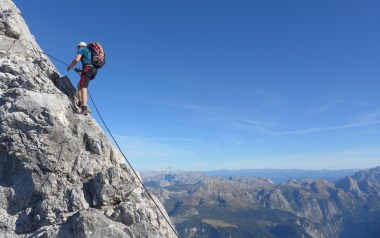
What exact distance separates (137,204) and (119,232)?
2.16 m

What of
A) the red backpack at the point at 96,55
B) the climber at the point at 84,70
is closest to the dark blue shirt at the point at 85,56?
the climber at the point at 84,70

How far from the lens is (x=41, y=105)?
16.5 metres

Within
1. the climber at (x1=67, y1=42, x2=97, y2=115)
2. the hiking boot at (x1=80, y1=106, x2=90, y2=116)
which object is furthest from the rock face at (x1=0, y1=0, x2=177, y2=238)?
the climber at (x1=67, y1=42, x2=97, y2=115)

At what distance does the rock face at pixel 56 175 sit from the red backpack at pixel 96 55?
2991mm

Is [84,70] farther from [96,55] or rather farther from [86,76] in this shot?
[96,55]

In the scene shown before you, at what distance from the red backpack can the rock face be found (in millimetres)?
2991

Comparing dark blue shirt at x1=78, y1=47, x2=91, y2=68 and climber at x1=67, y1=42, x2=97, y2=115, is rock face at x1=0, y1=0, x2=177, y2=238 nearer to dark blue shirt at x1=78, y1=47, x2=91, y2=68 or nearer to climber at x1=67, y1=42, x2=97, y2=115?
climber at x1=67, y1=42, x2=97, y2=115

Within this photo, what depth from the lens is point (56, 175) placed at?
617 inches

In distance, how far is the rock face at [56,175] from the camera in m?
14.4

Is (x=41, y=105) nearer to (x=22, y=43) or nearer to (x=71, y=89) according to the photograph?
(x=71, y=89)

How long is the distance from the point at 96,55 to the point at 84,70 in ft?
4.03

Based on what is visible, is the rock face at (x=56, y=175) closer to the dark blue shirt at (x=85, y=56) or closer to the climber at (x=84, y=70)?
the climber at (x=84, y=70)

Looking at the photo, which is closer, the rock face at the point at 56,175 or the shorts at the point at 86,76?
the rock face at the point at 56,175

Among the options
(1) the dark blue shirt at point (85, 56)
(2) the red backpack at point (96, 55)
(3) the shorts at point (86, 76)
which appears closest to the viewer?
(3) the shorts at point (86, 76)
